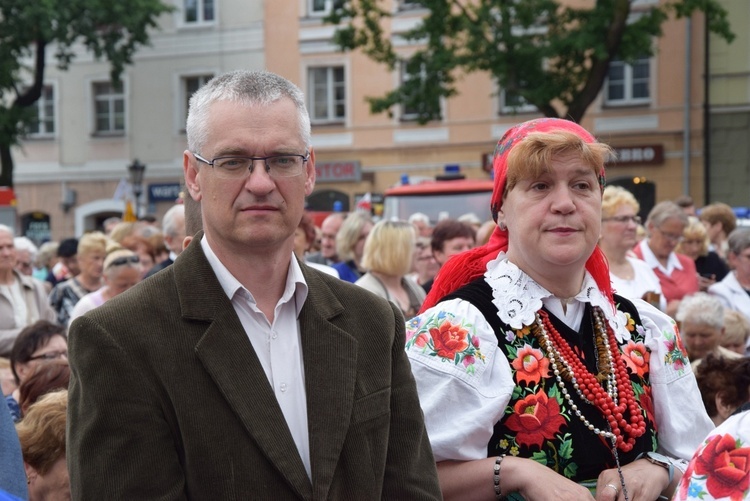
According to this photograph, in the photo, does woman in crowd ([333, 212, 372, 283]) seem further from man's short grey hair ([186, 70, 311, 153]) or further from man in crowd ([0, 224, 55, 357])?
man's short grey hair ([186, 70, 311, 153])

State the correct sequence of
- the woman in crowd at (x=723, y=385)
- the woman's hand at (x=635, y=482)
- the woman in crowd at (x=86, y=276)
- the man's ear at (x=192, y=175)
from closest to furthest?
the man's ear at (x=192, y=175) < the woman's hand at (x=635, y=482) < the woman in crowd at (x=723, y=385) < the woman in crowd at (x=86, y=276)

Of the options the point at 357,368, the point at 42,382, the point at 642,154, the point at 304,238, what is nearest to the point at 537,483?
the point at 357,368

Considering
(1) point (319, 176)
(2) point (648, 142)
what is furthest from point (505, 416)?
(1) point (319, 176)

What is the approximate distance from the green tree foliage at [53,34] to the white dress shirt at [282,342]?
85.0ft

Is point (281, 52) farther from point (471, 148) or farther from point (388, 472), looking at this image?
point (388, 472)

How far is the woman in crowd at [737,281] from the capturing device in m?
8.06

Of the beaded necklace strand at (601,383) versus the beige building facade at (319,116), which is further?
the beige building facade at (319,116)

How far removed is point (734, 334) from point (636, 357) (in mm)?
3778

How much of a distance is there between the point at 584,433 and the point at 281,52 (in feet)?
86.9

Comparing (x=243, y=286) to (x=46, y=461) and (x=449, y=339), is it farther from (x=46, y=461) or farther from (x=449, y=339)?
(x=46, y=461)

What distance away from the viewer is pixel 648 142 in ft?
84.2

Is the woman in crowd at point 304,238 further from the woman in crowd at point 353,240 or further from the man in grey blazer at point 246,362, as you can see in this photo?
the man in grey blazer at point 246,362

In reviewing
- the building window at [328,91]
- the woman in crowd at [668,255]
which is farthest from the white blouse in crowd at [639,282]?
the building window at [328,91]

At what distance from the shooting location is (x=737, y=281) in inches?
326
